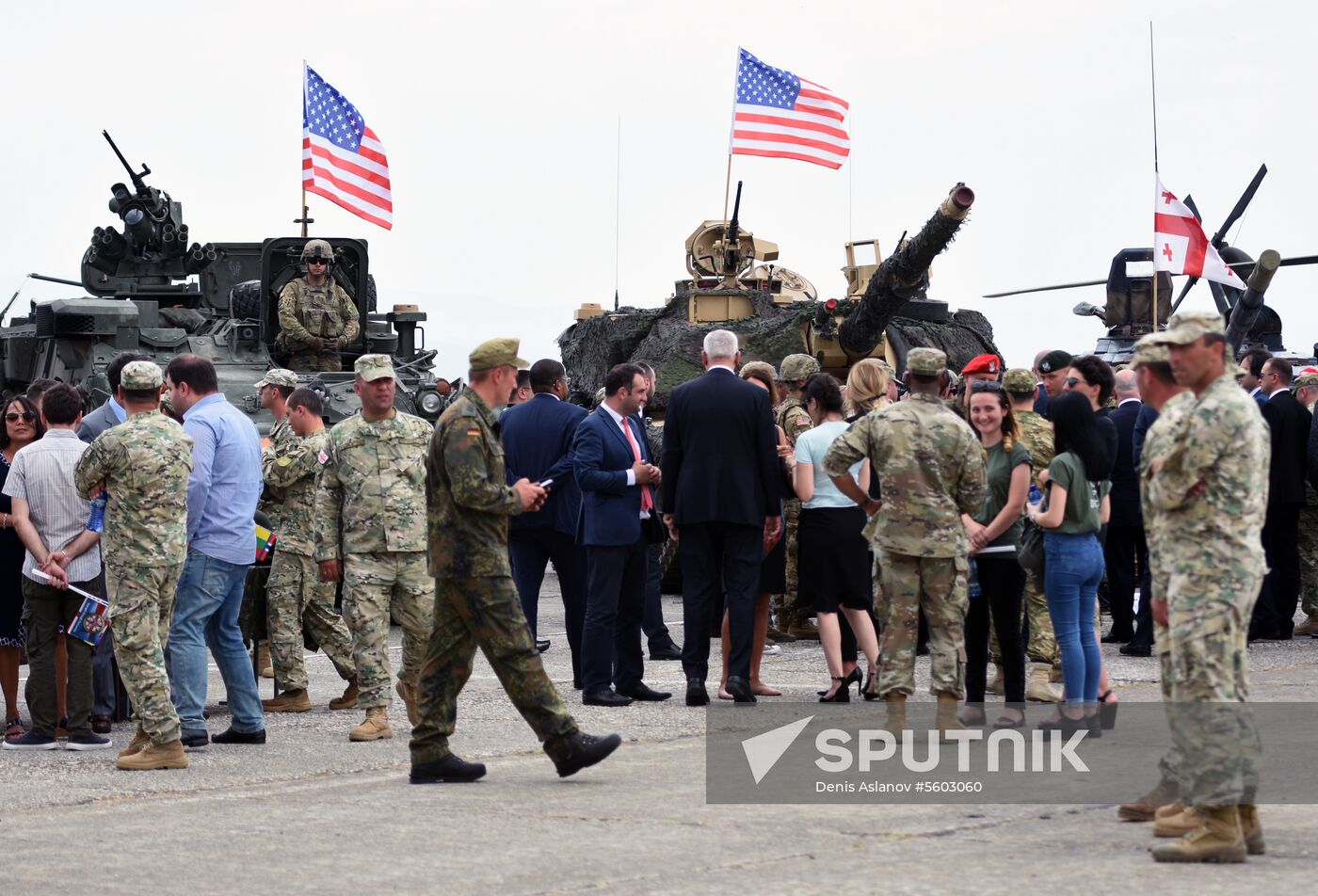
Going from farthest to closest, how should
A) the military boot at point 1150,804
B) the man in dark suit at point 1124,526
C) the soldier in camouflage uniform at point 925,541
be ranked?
1. the man in dark suit at point 1124,526
2. the soldier in camouflage uniform at point 925,541
3. the military boot at point 1150,804

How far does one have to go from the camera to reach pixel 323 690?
11641 mm

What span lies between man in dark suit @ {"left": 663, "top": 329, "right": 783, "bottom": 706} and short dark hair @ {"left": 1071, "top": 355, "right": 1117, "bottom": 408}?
5.31ft

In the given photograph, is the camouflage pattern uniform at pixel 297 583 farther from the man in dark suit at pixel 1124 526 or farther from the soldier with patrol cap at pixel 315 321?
the soldier with patrol cap at pixel 315 321

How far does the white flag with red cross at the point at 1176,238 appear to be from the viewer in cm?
1761

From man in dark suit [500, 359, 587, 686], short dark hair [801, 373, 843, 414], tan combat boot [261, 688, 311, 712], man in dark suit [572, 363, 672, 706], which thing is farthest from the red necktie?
tan combat boot [261, 688, 311, 712]

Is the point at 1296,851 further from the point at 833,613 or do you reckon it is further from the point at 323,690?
the point at 323,690

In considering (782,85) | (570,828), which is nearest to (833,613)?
(570,828)

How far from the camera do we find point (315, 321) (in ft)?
57.6

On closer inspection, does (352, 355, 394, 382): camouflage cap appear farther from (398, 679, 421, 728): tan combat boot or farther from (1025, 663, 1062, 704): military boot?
(1025, 663, 1062, 704): military boot

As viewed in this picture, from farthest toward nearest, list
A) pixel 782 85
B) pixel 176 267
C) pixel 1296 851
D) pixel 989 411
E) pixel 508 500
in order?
pixel 176 267 → pixel 782 85 → pixel 989 411 → pixel 508 500 → pixel 1296 851

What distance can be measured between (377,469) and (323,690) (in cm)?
229

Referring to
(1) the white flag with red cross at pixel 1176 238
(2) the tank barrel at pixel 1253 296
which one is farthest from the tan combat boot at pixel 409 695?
(2) the tank barrel at pixel 1253 296

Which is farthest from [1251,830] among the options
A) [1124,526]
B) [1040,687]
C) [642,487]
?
[1124,526]

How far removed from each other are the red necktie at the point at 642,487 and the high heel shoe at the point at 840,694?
56.1 inches
